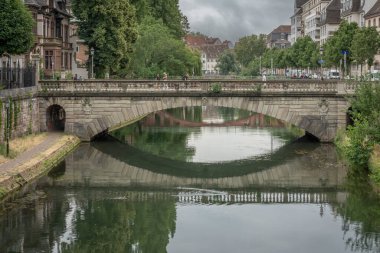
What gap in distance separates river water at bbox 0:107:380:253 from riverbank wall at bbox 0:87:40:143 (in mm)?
4244

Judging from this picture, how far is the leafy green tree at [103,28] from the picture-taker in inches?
2908

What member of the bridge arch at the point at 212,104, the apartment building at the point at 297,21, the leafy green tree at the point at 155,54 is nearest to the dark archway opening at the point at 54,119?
the bridge arch at the point at 212,104

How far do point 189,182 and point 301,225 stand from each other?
41.9 ft

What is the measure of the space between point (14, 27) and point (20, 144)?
1082 centimetres

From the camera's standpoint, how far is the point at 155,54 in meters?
93.6

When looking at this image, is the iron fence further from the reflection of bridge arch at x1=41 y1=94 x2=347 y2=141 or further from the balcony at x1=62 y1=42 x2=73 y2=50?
the balcony at x1=62 y1=42 x2=73 y2=50

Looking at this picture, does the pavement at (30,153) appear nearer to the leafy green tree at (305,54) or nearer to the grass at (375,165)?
the grass at (375,165)

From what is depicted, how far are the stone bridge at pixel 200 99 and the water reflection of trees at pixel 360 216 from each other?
14976 mm

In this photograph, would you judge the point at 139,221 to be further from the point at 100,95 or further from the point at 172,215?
the point at 100,95

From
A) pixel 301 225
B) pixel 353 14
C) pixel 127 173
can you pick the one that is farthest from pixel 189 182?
pixel 353 14

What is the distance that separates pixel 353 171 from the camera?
4519cm

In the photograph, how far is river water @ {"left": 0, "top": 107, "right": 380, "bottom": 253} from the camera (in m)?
29.9

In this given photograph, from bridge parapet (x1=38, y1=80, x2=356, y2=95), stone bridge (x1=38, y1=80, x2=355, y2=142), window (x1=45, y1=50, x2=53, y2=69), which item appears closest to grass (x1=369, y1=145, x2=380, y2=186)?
stone bridge (x1=38, y1=80, x2=355, y2=142)

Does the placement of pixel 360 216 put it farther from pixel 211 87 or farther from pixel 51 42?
pixel 51 42
